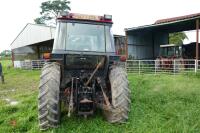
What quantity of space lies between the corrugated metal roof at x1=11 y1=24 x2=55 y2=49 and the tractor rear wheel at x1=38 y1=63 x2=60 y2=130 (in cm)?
1951

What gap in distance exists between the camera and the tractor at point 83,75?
5.25m

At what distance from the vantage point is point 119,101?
17.7 ft

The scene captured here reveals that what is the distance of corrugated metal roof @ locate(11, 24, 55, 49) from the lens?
25.2m

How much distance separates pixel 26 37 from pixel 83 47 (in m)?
25.4

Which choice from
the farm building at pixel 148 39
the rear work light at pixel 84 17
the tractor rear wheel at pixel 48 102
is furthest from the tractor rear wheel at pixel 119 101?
the farm building at pixel 148 39

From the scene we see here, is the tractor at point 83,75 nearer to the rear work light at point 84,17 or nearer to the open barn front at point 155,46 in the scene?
the rear work light at point 84,17

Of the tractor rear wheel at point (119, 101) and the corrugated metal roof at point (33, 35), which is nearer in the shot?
the tractor rear wheel at point (119, 101)

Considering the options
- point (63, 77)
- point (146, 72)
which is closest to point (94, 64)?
point (63, 77)

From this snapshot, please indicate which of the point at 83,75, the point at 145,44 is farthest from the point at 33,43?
the point at 83,75

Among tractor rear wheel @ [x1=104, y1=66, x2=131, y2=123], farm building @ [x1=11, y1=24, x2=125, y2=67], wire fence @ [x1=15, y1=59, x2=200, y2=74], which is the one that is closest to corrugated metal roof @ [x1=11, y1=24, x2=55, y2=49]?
farm building @ [x1=11, y1=24, x2=125, y2=67]

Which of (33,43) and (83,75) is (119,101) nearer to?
(83,75)

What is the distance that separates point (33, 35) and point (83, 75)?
76.4ft

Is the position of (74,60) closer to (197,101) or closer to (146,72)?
(197,101)

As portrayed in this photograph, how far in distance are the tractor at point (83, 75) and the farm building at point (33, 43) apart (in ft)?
58.7
